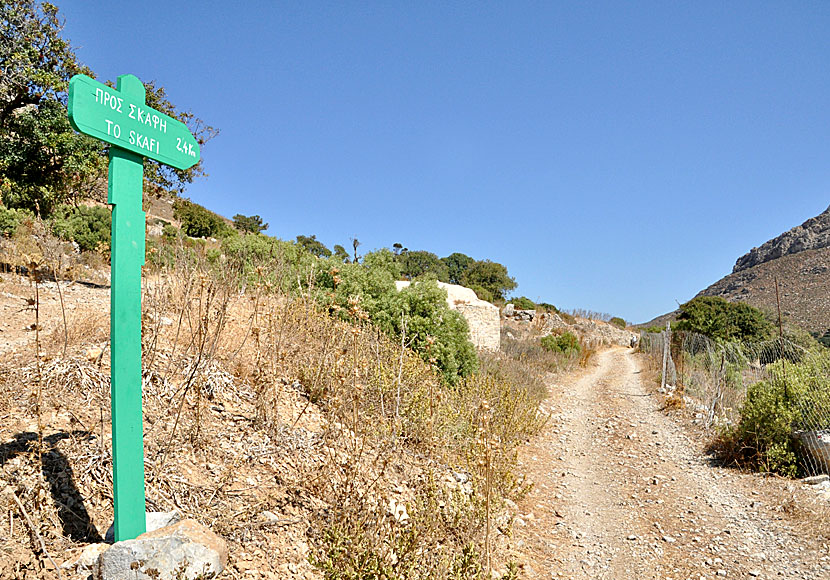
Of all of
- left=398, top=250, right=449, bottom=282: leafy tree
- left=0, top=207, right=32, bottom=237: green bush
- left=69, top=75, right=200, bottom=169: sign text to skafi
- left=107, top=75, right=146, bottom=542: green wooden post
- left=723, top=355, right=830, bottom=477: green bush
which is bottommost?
left=723, top=355, right=830, bottom=477: green bush

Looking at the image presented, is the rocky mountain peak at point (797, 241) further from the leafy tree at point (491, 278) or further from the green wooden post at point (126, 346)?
the green wooden post at point (126, 346)

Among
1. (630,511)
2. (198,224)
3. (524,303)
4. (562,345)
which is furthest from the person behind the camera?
(524,303)

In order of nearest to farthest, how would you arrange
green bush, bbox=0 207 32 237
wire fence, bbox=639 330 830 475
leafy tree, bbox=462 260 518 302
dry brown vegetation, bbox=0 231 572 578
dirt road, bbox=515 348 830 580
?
dry brown vegetation, bbox=0 231 572 578, dirt road, bbox=515 348 830 580, wire fence, bbox=639 330 830 475, green bush, bbox=0 207 32 237, leafy tree, bbox=462 260 518 302

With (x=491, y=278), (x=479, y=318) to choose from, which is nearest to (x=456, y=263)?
(x=491, y=278)

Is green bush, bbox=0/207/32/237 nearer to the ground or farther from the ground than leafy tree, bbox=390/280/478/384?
farther from the ground

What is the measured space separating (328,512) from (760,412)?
6.01 metres

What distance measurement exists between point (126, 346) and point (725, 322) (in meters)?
22.2

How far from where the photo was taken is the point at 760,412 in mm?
6598

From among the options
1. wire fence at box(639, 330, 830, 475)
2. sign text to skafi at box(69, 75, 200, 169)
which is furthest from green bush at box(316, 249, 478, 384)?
sign text to skafi at box(69, 75, 200, 169)

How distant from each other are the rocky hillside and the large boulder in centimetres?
3346

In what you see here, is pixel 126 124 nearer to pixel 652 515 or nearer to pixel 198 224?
pixel 652 515

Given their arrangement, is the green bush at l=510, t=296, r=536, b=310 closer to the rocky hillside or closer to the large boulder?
the rocky hillside

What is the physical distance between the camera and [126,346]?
2.47 metres

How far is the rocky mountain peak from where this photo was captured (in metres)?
47.4
